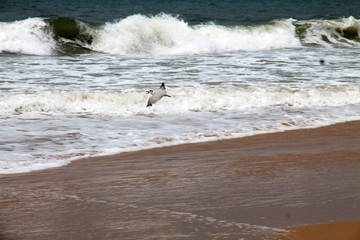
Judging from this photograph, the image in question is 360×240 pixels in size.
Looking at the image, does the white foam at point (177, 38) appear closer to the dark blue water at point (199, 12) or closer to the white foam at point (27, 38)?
the white foam at point (27, 38)

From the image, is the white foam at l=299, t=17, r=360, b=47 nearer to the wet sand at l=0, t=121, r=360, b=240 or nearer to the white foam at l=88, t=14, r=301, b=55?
the white foam at l=88, t=14, r=301, b=55

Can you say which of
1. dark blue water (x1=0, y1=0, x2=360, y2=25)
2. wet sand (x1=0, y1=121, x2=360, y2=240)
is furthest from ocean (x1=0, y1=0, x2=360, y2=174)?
dark blue water (x1=0, y1=0, x2=360, y2=25)

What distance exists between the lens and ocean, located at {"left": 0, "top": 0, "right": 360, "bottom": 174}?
5.38 m

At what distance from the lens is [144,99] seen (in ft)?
23.7

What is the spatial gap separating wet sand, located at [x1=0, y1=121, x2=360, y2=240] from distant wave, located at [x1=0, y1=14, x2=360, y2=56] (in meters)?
9.05

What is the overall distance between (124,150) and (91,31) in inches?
440

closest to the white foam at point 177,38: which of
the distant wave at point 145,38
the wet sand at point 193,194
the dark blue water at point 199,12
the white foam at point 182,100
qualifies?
the distant wave at point 145,38

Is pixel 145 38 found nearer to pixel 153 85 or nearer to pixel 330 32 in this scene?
pixel 330 32

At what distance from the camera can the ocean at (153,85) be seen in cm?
538

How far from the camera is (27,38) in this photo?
13.8m

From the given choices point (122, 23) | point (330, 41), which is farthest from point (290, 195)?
point (330, 41)

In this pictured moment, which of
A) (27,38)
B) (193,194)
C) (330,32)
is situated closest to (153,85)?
(193,194)

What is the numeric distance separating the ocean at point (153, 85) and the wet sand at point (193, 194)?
48cm

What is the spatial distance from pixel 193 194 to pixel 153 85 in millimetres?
4792
